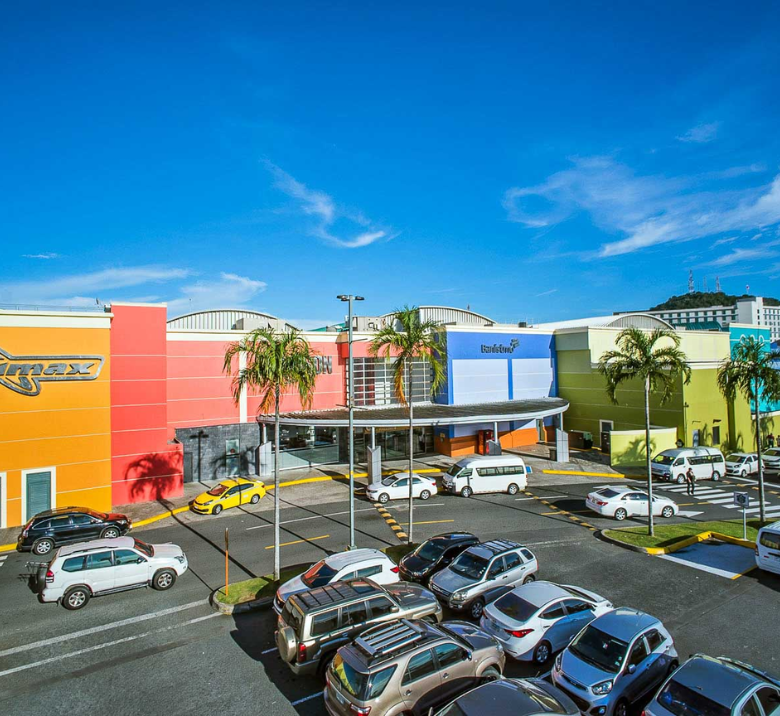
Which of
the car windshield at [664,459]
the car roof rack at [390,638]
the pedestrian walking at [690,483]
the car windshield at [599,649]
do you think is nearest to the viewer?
the car roof rack at [390,638]

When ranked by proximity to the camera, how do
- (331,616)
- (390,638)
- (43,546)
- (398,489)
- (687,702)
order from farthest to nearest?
1. (398,489)
2. (43,546)
3. (331,616)
4. (390,638)
5. (687,702)

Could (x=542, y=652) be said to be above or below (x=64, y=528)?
below

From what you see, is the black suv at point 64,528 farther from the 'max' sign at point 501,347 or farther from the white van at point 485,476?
the 'max' sign at point 501,347

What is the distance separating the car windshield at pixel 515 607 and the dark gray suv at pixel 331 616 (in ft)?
5.13

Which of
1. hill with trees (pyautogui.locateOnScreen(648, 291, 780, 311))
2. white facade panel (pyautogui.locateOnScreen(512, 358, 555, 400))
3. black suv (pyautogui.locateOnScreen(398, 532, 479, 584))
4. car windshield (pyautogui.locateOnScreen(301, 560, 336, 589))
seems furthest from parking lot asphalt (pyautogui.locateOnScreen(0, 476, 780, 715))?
hill with trees (pyautogui.locateOnScreen(648, 291, 780, 311))

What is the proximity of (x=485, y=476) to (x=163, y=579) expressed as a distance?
17.1m

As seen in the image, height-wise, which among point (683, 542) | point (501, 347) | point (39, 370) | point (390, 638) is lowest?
point (683, 542)

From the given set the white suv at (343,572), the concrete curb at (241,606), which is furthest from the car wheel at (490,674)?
the concrete curb at (241,606)

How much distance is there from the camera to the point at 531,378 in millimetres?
42250

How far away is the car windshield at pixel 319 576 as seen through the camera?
1334 centimetres

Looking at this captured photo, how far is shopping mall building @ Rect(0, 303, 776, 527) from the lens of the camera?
23750 mm

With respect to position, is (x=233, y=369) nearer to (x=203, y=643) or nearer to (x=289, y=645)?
(x=203, y=643)

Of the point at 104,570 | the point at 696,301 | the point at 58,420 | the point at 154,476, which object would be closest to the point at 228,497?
the point at 154,476

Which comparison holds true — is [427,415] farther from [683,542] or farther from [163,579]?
[163,579]
